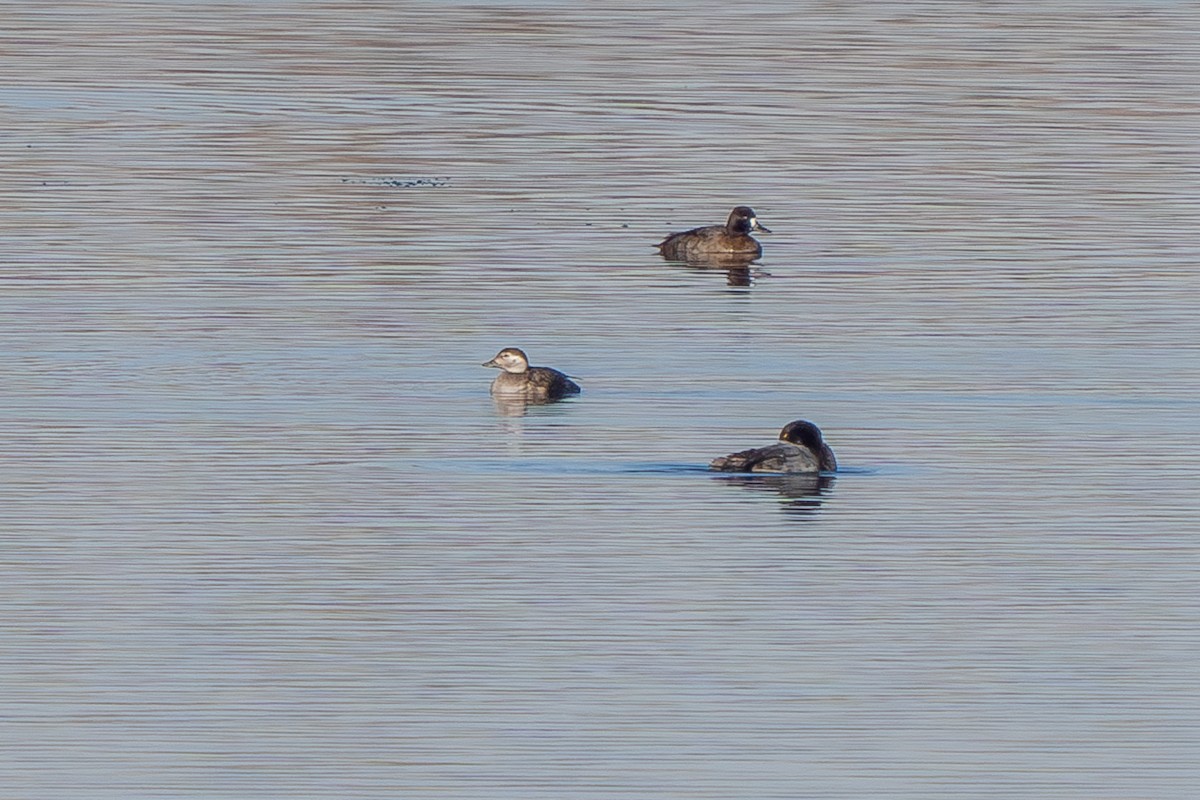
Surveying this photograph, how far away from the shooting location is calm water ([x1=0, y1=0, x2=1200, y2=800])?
35.8 ft

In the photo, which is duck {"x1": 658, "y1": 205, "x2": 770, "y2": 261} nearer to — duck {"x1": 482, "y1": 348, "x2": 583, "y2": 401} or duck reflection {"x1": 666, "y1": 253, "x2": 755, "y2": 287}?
duck reflection {"x1": 666, "y1": 253, "x2": 755, "y2": 287}

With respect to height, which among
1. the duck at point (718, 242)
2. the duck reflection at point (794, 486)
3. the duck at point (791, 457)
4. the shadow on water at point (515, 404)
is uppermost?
the duck at point (718, 242)

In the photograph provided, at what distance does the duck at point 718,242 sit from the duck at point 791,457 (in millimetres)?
8586

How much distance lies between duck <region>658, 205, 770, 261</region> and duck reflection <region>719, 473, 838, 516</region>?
8.67 metres

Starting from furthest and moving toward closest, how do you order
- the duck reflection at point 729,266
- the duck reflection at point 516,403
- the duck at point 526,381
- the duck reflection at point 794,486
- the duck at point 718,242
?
the duck at point 718,242, the duck reflection at point 729,266, the duck at point 526,381, the duck reflection at point 516,403, the duck reflection at point 794,486

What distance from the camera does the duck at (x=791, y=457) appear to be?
605 inches

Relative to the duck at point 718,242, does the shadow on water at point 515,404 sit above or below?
below

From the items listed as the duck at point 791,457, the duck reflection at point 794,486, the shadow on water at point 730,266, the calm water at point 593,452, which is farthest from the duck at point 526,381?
the shadow on water at point 730,266

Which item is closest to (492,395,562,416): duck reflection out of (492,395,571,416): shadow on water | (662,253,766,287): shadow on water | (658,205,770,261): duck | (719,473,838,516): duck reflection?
(492,395,571,416): shadow on water

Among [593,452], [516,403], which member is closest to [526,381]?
[516,403]

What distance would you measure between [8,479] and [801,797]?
6031 mm

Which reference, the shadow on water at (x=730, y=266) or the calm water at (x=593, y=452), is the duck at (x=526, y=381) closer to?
the calm water at (x=593, y=452)

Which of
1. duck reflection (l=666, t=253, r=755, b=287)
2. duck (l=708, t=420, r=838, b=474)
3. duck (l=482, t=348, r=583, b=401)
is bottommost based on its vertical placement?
duck (l=708, t=420, r=838, b=474)

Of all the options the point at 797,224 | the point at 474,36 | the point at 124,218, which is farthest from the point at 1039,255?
the point at 474,36
